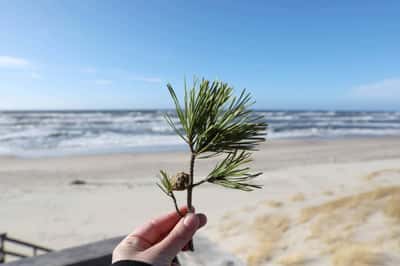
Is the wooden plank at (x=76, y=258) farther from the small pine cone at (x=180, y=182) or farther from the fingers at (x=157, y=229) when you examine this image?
the small pine cone at (x=180, y=182)

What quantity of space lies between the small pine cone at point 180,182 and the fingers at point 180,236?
138 mm

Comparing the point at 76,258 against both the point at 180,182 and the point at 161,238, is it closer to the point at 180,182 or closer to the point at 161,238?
the point at 161,238

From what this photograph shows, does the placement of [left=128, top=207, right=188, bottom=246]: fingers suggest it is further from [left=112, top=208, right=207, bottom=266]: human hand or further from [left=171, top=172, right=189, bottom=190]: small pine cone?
[left=171, top=172, right=189, bottom=190]: small pine cone

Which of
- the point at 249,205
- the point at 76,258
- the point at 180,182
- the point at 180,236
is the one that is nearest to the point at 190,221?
the point at 180,236

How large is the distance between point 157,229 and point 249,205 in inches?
301

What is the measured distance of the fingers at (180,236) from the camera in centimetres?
91

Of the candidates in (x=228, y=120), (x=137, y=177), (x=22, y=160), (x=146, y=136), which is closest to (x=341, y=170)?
(x=137, y=177)

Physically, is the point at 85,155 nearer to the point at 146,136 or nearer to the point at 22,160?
the point at 22,160

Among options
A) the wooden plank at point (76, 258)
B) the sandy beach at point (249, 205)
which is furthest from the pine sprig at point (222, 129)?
the sandy beach at point (249, 205)

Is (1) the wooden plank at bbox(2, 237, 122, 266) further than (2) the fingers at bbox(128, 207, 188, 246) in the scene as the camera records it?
Yes

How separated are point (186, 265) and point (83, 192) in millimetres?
10074

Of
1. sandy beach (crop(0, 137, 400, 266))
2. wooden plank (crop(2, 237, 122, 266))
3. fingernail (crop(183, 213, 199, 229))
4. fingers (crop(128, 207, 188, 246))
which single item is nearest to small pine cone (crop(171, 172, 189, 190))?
fingernail (crop(183, 213, 199, 229))

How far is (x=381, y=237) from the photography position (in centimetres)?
353

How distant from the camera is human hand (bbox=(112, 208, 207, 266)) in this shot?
2.99 ft
